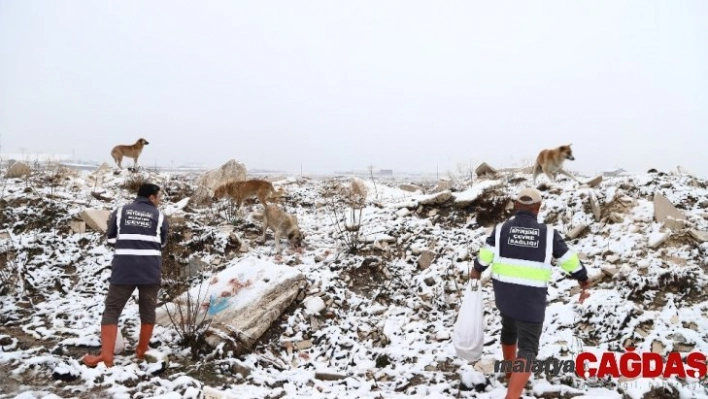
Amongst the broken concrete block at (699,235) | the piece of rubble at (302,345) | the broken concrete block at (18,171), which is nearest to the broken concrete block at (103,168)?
the broken concrete block at (18,171)

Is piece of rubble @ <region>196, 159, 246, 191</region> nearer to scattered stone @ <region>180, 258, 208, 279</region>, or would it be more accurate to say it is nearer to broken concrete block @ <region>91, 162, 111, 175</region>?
broken concrete block @ <region>91, 162, 111, 175</region>

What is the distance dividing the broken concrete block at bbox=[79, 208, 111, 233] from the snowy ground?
222mm

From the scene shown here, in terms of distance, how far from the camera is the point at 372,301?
21.0 ft

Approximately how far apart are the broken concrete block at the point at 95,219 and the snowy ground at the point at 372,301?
22 cm

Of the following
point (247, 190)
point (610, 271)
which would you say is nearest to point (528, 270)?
point (610, 271)

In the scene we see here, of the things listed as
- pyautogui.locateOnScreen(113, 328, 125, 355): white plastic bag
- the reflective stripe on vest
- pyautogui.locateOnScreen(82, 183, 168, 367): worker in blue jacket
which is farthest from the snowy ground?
the reflective stripe on vest

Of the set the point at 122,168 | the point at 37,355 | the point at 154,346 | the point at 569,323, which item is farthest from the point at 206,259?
the point at 122,168

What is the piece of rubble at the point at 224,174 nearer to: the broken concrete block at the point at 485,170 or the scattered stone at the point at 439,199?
the scattered stone at the point at 439,199

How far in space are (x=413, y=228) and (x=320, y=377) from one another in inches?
171

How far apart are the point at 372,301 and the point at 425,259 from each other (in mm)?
1409

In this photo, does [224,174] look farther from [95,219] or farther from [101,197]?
[95,219]

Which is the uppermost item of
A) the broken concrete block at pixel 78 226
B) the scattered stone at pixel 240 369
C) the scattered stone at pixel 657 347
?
the broken concrete block at pixel 78 226

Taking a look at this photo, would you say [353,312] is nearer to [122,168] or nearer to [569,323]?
[569,323]

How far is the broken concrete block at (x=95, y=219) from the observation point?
25.7 ft
